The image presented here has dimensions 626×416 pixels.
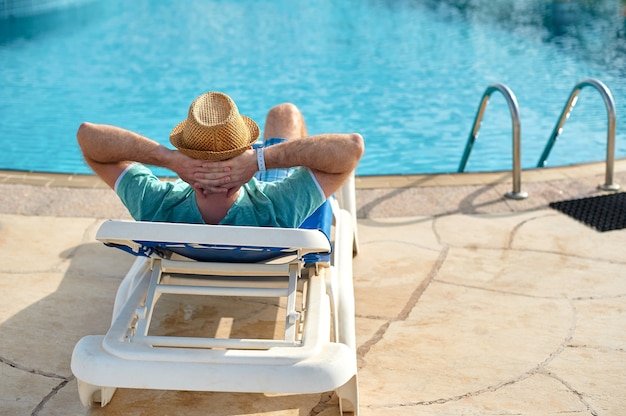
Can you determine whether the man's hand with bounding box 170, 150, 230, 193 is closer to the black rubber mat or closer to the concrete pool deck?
the concrete pool deck

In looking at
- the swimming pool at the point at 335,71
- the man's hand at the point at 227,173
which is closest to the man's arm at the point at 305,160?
the man's hand at the point at 227,173

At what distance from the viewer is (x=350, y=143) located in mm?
2852

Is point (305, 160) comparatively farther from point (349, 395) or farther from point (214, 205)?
point (349, 395)

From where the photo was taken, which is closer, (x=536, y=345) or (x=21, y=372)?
(x=21, y=372)

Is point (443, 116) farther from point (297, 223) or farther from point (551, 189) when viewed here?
point (297, 223)

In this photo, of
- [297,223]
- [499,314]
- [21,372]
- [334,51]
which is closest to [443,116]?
[334,51]

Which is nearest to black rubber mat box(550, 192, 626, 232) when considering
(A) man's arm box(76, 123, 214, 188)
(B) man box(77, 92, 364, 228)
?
(B) man box(77, 92, 364, 228)

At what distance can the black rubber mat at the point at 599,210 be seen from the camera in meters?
4.46

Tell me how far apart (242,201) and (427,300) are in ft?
3.71

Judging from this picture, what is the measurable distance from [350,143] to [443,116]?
5415mm

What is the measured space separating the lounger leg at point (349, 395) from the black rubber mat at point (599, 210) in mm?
2271

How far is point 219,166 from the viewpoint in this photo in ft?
9.37

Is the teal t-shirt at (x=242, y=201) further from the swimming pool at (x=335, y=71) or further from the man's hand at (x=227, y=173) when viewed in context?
the swimming pool at (x=335, y=71)

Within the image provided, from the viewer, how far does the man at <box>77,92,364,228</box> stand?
285 centimetres
